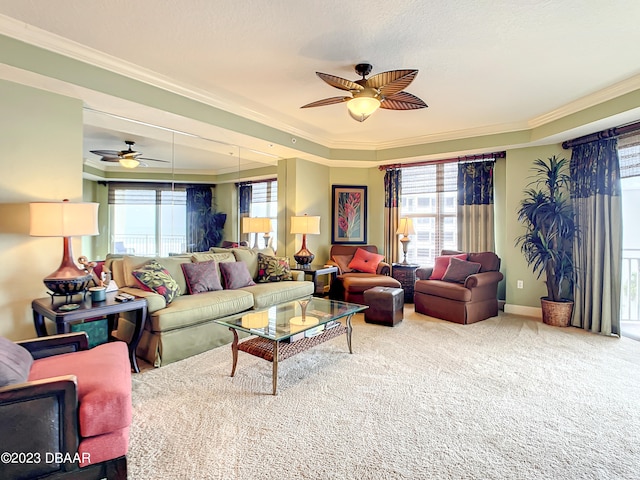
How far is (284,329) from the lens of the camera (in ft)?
8.84

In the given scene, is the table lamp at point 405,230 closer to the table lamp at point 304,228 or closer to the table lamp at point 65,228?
the table lamp at point 304,228

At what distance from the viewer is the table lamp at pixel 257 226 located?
5.16 m

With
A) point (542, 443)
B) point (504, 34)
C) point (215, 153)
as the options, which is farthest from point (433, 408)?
point (215, 153)

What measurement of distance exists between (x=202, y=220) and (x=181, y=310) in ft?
5.98

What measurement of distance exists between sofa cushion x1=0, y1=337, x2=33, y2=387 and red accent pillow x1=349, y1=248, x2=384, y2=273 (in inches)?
174

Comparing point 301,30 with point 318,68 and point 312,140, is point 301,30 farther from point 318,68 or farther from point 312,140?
point 312,140

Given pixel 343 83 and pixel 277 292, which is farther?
pixel 277 292

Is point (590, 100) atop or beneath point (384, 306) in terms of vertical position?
atop

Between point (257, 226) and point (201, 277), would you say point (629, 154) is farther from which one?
point (201, 277)

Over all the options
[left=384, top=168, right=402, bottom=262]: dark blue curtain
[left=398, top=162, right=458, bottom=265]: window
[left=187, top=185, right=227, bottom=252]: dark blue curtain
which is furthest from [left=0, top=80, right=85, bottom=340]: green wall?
[left=398, top=162, right=458, bottom=265]: window

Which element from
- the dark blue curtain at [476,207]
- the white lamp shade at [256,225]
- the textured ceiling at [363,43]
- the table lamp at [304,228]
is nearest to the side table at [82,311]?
the textured ceiling at [363,43]

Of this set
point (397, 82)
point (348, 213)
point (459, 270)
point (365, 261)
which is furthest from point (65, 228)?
point (459, 270)

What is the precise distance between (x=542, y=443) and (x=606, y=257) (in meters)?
3.14

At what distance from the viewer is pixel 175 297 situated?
336cm
